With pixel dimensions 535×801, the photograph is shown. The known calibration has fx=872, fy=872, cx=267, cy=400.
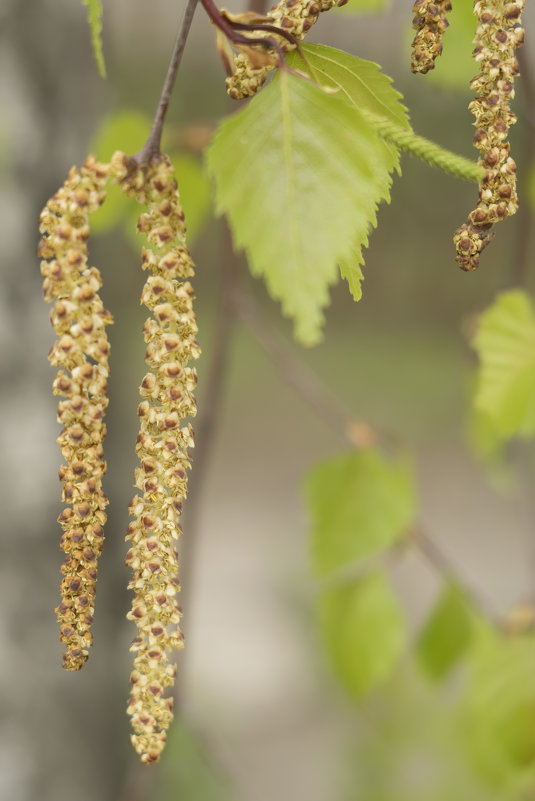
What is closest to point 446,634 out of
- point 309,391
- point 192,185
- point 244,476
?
point 309,391

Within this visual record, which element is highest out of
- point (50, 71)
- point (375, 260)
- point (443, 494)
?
point (50, 71)

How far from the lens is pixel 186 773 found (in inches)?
39.4

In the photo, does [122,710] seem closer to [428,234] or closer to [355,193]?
[355,193]

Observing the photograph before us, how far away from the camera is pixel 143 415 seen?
1.08 feet

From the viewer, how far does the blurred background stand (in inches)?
39.1

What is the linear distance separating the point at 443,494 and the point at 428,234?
1598mm

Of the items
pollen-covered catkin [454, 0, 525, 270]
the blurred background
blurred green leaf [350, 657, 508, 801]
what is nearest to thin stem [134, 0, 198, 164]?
pollen-covered catkin [454, 0, 525, 270]

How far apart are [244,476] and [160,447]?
4292 millimetres

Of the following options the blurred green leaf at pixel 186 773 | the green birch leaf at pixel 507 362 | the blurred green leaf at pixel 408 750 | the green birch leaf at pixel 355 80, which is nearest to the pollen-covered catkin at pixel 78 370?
the green birch leaf at pixel 355 80

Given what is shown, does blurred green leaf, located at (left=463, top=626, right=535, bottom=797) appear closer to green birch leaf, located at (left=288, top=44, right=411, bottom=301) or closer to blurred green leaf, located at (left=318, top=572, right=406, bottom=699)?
blurred green leaf, located at (left=318, top=572, right=406, bottom=699)

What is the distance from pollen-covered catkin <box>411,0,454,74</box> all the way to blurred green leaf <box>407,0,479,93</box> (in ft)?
0.84

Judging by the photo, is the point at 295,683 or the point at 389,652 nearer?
the point at 389,652

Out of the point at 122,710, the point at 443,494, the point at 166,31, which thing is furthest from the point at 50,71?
the point at 443,494

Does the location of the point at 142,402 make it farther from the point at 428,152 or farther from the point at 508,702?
the point at 508,702
